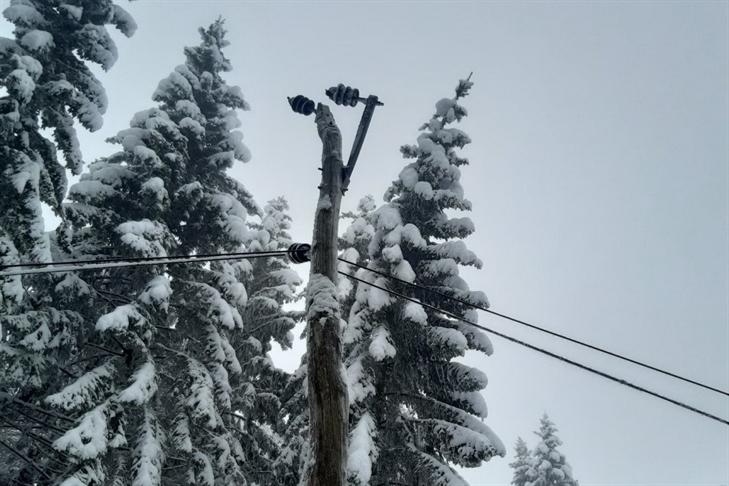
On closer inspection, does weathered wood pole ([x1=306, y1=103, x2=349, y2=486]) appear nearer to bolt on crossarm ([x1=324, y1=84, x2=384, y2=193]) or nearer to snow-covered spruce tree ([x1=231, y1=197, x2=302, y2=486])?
bolt on crossarm ([x1=324, y1=84, x2=384, y2=193])

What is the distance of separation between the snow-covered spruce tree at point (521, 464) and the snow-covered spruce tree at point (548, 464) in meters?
1.51

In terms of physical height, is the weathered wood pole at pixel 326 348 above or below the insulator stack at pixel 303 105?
below

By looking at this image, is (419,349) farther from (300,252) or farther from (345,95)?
(345,95)

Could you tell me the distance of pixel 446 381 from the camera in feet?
39.6

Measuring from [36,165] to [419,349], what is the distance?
10547 mm

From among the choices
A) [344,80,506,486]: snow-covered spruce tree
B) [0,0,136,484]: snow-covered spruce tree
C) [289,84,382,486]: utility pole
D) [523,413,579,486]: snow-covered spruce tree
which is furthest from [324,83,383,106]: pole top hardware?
[523,413,579,486]: snow-covered spruce tree

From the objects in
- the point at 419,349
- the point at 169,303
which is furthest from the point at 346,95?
the point at 169,303

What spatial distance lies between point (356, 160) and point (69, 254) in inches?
326

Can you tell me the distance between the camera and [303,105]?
7711 mm

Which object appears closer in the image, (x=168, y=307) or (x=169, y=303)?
(x=168, y=307)

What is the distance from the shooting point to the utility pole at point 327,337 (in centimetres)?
402

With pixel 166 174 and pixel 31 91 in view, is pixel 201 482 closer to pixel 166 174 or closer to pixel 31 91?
pixel 166 174

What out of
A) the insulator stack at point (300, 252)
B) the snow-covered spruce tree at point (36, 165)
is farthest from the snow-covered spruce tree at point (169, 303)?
the insulator stack at point (300, 252)

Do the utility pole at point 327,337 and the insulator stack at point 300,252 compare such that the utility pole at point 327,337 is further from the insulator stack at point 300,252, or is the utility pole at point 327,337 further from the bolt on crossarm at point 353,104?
the insulator stack at point 300,252
